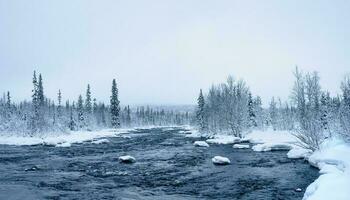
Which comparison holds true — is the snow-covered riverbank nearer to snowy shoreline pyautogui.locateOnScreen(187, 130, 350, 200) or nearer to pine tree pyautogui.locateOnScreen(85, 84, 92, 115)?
snowy shoreline pyautogui.locateOnScreen(187, 130, 350, 200)

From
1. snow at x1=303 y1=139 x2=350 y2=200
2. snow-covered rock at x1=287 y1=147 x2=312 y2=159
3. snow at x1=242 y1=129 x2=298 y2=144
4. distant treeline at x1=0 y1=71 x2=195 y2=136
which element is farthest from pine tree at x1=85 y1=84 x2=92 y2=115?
snow at x1=303 y1=139 x2=350 y2=200

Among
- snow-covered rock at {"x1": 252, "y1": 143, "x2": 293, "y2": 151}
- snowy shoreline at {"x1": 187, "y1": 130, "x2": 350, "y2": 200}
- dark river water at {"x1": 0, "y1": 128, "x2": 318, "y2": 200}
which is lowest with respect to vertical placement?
dark river water at {"x1": 0, "y1": 128, "x2": 318, "y2": 200}

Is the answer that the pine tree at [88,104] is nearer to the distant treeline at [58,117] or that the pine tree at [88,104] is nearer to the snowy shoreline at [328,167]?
the distant treeline at [58,117]

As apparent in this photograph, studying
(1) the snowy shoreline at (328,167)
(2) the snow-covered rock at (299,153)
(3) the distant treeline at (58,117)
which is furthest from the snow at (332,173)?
(3) the distant treeline at (58,117)

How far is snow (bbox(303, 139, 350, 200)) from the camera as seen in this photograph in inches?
610

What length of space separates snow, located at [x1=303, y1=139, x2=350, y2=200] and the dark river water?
3.88 ft

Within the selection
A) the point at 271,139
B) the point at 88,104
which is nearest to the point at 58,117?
the point at 88,104

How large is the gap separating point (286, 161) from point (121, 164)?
1553 cm

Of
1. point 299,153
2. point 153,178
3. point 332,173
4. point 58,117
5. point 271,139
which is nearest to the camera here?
point 332,173

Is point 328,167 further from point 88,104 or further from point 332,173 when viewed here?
point 88,104

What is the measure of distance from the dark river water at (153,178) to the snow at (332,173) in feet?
3.88

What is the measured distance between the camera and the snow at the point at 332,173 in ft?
50.8

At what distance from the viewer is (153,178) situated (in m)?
27.1

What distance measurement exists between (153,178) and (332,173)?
1225cm
